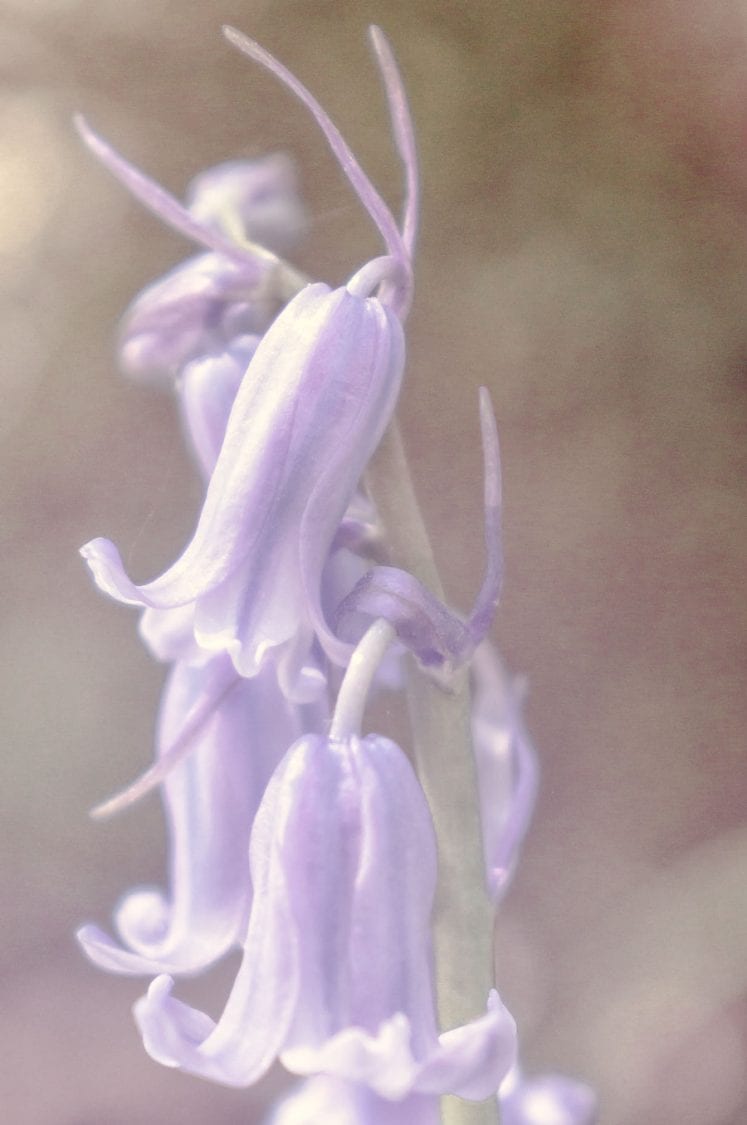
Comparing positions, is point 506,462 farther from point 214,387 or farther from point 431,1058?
point 431,1058

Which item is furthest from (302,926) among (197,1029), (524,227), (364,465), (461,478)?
(524,227)

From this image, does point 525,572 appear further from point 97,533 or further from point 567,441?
point 97,533

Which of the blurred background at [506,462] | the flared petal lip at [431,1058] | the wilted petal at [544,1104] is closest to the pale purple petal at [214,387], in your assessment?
the flared petal lip at [431,1058]

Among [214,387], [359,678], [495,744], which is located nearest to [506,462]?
[495,744]

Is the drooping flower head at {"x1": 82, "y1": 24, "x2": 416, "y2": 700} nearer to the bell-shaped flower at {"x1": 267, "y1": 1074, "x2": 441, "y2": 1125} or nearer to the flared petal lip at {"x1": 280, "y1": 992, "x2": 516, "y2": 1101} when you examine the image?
the flared petal lip at {"x1": 280, "y1": 992, "x2": 516, "y2": 1101}

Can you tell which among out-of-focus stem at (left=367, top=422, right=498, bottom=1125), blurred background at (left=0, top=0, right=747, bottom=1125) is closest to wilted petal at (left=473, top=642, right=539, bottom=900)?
out-of-focus stem at (left=367, top=422, right=498, bottom=1125)
